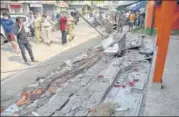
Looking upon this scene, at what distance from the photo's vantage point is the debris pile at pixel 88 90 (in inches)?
205

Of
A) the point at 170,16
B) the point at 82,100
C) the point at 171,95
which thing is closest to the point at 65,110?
the point at 82,100

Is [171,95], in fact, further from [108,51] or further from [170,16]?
[108,51]

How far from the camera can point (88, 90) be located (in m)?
6.42

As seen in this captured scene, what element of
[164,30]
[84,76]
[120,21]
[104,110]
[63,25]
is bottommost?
[84,76]

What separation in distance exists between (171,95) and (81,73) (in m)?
3.32

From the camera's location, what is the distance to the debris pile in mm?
5211

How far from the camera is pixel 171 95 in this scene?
5840mm

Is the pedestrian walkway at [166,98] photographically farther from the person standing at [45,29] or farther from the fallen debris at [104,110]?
the person standing at [45,29]

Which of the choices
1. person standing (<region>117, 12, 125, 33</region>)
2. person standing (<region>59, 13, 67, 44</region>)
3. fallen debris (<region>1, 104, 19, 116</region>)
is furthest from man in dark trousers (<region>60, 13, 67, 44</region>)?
fallen debris (<region>1, 104, 19, 116</region>)

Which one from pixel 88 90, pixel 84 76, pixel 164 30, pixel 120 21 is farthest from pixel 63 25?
pixel 120 21

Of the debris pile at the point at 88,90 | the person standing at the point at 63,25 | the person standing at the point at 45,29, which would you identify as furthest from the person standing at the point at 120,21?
the debris pile at the point at 88,90

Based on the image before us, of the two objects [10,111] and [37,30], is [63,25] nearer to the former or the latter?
[37,30]

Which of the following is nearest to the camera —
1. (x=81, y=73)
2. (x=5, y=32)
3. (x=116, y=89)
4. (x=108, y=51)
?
(x=5, y=32)

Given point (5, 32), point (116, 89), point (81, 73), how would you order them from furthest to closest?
point (81, 73) < point (116, 89) < point (5, 32)
